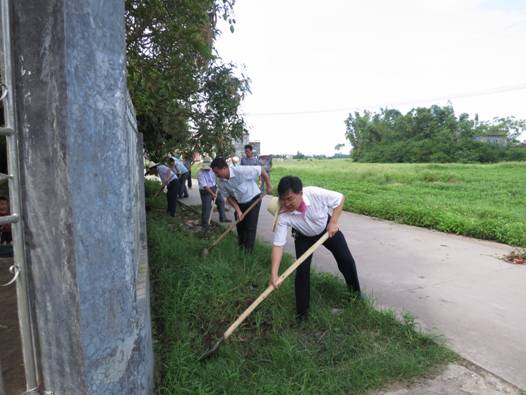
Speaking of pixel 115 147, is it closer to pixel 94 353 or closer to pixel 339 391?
pixel 94 353

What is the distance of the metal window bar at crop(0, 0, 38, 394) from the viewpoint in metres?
1.43

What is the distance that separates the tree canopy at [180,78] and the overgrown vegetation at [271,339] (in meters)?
2.25

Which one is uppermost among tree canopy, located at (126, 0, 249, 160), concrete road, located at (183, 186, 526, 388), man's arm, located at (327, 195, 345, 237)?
tree canopy, located at (126, 0, 249, 160)

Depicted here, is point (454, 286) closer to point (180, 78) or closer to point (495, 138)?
point (180, 78)

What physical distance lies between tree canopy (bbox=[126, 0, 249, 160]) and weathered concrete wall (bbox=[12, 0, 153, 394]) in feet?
9.29

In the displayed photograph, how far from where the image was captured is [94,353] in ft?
5.33

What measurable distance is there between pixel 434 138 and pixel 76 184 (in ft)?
150

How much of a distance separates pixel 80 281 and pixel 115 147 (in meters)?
0.54

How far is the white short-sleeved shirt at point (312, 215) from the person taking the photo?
127 inches

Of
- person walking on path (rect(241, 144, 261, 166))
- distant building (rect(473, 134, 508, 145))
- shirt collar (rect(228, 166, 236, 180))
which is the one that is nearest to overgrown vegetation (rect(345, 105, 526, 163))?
distant building (rect(473, 134, 508, 145))

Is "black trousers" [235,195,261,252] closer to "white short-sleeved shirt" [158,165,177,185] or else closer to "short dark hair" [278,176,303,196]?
"short dark hair" [278,176,303,196]

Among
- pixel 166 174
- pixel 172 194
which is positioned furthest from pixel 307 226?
pixel 166 174

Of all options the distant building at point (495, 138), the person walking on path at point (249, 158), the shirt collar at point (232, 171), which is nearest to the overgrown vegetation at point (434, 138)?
the distant building at point (495, 138)

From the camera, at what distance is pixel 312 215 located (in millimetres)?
3234
